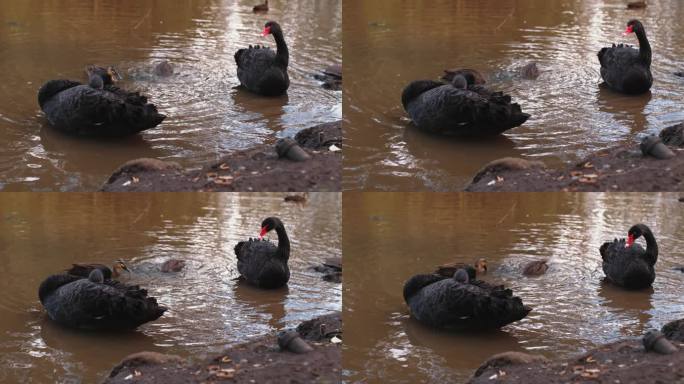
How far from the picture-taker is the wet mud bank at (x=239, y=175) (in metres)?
7.17

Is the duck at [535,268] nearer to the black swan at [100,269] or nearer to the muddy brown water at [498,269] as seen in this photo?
the muddy brown water at [498,269]

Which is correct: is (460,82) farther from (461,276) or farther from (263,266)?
(263,266)

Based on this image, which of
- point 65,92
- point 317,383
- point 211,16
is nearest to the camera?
point 317,383

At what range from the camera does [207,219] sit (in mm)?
10367

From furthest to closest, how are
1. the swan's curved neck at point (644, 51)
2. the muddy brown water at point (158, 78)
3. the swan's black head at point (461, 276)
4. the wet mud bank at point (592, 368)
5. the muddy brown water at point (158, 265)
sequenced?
1. the swan's curved neck at point (644, 51)
2. the muddy brown water at point (158, 78)
3. the swan's black head at point (461, 276)
4. the muddy brown water at point (158, 265)
5. the wet mud bank at point (592, 368)

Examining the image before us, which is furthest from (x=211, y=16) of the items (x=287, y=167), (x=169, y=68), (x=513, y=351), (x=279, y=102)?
(x=513, y=351)

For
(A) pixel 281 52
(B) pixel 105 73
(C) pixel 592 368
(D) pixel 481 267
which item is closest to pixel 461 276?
(C) pixel 592 368

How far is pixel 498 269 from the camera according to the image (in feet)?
29.0

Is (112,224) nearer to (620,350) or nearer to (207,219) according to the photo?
(207,219)

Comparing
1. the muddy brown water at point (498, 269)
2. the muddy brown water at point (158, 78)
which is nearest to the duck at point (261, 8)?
the muddy brown water at point (158, 78)

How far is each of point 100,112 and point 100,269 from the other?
1.23m

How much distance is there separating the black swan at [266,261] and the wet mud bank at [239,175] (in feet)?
3.17

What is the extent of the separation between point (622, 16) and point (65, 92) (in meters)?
7.58

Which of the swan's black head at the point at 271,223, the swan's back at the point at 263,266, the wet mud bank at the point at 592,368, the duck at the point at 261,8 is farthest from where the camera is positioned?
the duck at the point at 261,8
